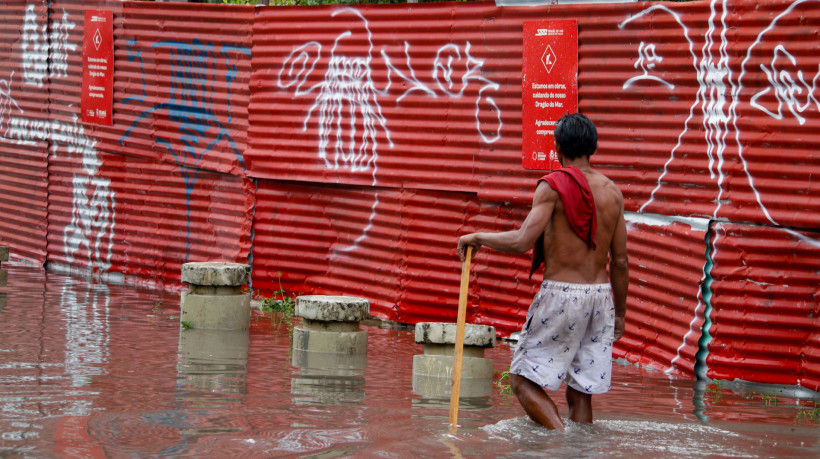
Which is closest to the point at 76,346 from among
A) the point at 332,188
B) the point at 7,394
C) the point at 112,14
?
the point at 7,394

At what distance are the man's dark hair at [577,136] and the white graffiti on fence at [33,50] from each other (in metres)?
9.82

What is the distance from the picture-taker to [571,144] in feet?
19.5

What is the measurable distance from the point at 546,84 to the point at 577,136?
10.9ft

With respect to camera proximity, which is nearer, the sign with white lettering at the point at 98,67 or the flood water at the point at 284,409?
the flood water at the point at 284,409

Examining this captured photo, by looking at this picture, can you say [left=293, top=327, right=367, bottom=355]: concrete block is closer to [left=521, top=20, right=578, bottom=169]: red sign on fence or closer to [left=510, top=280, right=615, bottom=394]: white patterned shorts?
[left=521, top=20, right=578, bottom=169]: red sign on fence

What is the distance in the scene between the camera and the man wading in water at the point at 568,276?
5.81m

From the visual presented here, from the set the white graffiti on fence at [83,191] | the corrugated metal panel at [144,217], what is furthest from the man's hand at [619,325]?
the white graffiti on fence at [83,191]

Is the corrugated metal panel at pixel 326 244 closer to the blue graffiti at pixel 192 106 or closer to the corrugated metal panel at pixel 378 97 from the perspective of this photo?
the corrugated metal panel at pixel 378 97

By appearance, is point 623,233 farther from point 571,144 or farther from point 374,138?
point 374,138

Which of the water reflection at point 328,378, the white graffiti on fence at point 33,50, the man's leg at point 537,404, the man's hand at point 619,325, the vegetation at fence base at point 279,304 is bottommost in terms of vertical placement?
the water reflection at point 328,378

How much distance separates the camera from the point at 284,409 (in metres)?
6.54

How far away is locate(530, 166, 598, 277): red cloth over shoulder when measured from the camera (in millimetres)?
5793

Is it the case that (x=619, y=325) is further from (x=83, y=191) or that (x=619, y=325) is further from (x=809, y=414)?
(x=83, y=191)

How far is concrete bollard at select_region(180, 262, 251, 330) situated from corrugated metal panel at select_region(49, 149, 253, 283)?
1.86 meters
